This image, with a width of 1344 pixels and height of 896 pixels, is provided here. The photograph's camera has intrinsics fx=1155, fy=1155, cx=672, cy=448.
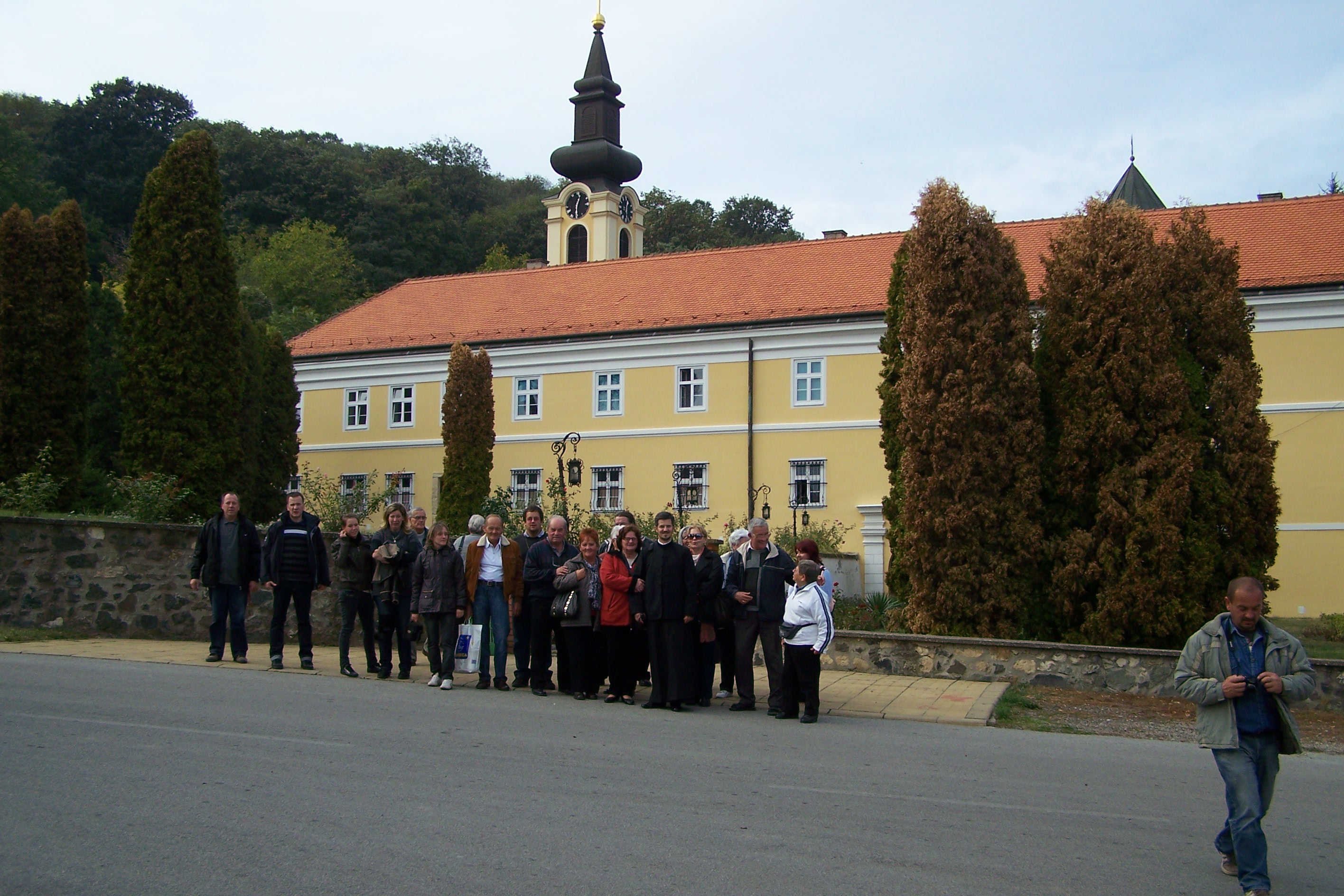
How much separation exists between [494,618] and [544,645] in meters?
0.68

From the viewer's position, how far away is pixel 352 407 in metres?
39.9

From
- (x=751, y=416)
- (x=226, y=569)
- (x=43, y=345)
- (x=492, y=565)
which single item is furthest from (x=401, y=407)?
(x=492, y=565)

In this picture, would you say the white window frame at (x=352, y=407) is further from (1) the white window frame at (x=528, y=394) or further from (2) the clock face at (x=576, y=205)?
(2) the clock face at (x=576, y=205)

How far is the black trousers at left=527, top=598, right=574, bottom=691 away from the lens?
11930 mm

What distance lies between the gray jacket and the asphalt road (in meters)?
0.71

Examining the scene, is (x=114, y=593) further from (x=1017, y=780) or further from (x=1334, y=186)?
(x=1334, y=186)

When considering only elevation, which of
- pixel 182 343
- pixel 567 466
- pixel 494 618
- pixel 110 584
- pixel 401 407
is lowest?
pixel 494 618

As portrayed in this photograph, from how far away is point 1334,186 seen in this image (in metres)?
61.8

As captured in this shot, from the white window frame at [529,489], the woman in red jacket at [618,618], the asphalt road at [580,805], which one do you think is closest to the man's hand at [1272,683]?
the asphalt road at [580,805]

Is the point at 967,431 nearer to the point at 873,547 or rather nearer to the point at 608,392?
the point at 873,547

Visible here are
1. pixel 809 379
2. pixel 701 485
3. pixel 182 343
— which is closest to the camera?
pixel 182 343

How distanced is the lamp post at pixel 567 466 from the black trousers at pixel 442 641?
13.5 metres

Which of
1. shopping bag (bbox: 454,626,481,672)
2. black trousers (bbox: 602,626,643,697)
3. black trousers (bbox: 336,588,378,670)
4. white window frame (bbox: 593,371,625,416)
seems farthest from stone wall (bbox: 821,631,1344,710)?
white window frame (bbox: 593,371,625,416)

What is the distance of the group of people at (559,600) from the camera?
11.2m
